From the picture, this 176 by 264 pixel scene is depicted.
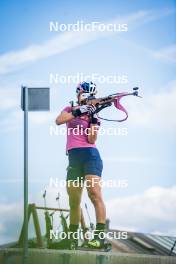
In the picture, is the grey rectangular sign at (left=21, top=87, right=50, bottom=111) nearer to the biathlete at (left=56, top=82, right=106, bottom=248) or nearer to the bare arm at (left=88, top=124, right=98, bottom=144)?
the biathlete at (left=56, top=82, right=106, bottom=248)

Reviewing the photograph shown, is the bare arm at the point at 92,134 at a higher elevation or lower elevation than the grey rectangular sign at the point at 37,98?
lower

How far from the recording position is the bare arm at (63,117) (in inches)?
238

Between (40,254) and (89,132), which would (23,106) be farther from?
(40,254)

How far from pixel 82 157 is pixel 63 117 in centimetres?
49

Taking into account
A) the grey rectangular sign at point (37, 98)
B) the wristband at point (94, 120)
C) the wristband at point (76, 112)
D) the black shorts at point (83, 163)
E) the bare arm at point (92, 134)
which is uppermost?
the grey rectangular sign at point (37, 98)

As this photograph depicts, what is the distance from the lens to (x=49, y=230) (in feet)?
19.5

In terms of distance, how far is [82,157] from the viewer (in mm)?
5969

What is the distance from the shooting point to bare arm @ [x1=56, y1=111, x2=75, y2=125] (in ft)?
19.8

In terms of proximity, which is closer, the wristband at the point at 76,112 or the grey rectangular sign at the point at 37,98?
the grey rectangular sign at the point at 37,98

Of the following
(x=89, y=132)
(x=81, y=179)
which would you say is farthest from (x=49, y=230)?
(x=89, y=132)

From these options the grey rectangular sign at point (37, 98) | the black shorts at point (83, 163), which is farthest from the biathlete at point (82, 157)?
the grey rectangular sign at point (37, 98)

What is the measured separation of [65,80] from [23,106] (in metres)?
0.93

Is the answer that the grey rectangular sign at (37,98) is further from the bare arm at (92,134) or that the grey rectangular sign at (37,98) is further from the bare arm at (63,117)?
the bare arm at (92,134)

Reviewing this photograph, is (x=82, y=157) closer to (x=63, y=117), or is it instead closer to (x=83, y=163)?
(x=83, y=163)
